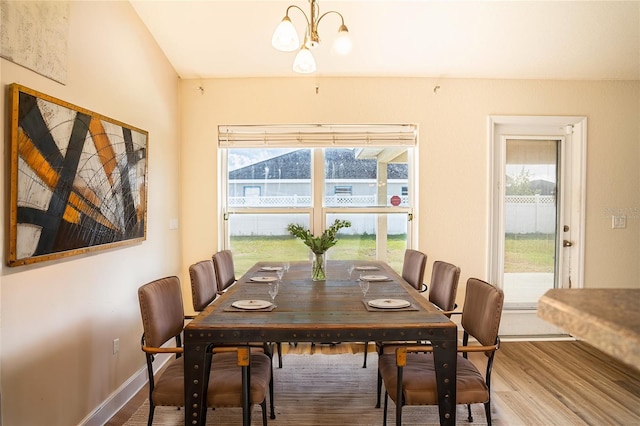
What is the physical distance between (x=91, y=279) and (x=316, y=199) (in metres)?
2.04

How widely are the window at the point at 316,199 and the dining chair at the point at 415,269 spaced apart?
524mm

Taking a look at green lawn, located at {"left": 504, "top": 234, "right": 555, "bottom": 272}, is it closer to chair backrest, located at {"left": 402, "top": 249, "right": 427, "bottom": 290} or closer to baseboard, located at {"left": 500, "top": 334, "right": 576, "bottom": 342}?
baseboard, located at {"left": 500, "top": 334, "right": 576, "bottom": 342}

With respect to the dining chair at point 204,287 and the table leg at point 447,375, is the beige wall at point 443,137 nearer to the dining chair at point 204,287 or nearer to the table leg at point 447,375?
the dining chair at point 204,287

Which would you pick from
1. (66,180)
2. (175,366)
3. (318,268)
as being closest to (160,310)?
(175,366)

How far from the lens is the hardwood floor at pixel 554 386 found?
2.16m

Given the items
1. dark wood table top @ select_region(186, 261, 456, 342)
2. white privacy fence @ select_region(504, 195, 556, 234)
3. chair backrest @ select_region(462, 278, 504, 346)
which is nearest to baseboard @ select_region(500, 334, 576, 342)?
white privacy fence @ select_region(504, 195, 556, 234)

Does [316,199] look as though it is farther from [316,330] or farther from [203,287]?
[316,330]

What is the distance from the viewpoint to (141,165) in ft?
8.41

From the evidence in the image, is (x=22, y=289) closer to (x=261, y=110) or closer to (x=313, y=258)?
(x=313, y=258)

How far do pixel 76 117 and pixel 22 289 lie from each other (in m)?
0.91

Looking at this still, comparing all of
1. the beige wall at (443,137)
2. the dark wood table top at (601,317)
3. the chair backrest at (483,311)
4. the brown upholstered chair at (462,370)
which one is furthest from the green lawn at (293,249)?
the dark wood table top at (601,317)

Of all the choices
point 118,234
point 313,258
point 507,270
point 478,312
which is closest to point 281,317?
point 313,258

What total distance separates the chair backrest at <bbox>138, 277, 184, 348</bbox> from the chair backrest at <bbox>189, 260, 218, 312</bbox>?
0.68 feet

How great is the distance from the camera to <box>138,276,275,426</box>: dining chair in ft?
5.34
